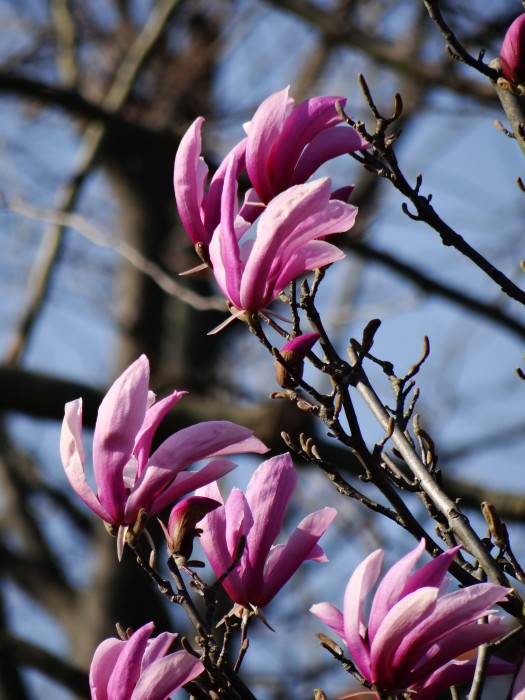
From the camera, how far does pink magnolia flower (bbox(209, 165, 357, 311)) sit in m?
0.71

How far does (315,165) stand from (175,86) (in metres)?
3.84

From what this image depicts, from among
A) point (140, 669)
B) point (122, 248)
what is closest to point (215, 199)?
point (140, 669)

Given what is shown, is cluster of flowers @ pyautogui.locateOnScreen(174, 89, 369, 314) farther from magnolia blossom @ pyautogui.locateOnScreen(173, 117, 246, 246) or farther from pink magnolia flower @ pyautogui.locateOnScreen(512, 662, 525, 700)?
pink magnolia flower @ pyautogui.locateOnScreen(512, 662, 525, 700)

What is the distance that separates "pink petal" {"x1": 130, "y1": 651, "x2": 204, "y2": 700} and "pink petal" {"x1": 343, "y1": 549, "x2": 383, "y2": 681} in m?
0.11

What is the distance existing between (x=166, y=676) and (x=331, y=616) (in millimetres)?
128

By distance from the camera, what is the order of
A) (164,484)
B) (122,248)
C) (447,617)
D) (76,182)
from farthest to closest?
Answer: (76,182) < (122,248) < (164,484) < (447,617)

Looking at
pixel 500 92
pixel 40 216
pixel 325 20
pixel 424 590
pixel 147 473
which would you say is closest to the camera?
pixel 424 590

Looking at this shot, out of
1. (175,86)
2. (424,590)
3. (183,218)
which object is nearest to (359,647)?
(424,590)

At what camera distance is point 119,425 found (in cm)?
72

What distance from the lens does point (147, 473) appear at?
72 cm

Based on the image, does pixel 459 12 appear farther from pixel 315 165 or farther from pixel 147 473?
pixel 147 473

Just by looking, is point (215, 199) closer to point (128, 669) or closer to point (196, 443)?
point (196, 443)

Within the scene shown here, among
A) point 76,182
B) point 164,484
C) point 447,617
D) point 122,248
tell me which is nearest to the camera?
point 447,617

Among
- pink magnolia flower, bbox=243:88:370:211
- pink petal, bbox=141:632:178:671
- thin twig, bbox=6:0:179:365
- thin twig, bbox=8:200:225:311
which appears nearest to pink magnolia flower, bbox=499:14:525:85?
pink magnolia flower, bbox=243:88:370:211
